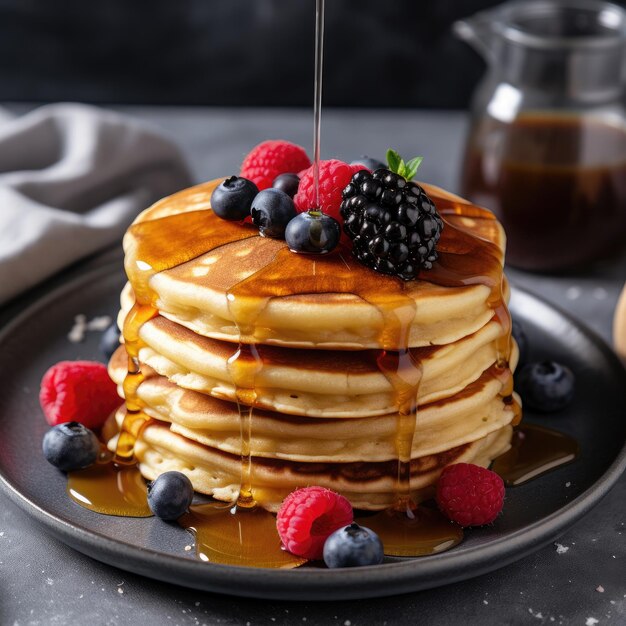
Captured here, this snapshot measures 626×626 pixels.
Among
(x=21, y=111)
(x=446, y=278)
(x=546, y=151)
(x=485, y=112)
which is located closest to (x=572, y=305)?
(x=546, y=151)

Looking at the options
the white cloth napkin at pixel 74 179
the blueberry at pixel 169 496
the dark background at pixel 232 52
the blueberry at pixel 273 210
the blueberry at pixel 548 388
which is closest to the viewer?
the blueberry at pixel 169 496

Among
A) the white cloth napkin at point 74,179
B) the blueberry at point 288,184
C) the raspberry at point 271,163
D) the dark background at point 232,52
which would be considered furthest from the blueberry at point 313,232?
the dark background at point 232,52

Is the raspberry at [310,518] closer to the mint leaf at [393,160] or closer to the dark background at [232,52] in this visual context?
the mint leaf at [393,160]

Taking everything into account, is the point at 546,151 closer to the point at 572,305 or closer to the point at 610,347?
the point at 572,305

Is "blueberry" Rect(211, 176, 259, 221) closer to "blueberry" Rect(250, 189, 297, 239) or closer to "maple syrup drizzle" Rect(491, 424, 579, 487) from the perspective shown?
"blueberry" Rect(250, 189, 297, 239)

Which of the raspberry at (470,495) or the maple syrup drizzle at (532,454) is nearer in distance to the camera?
the raspberry at (470,495)
